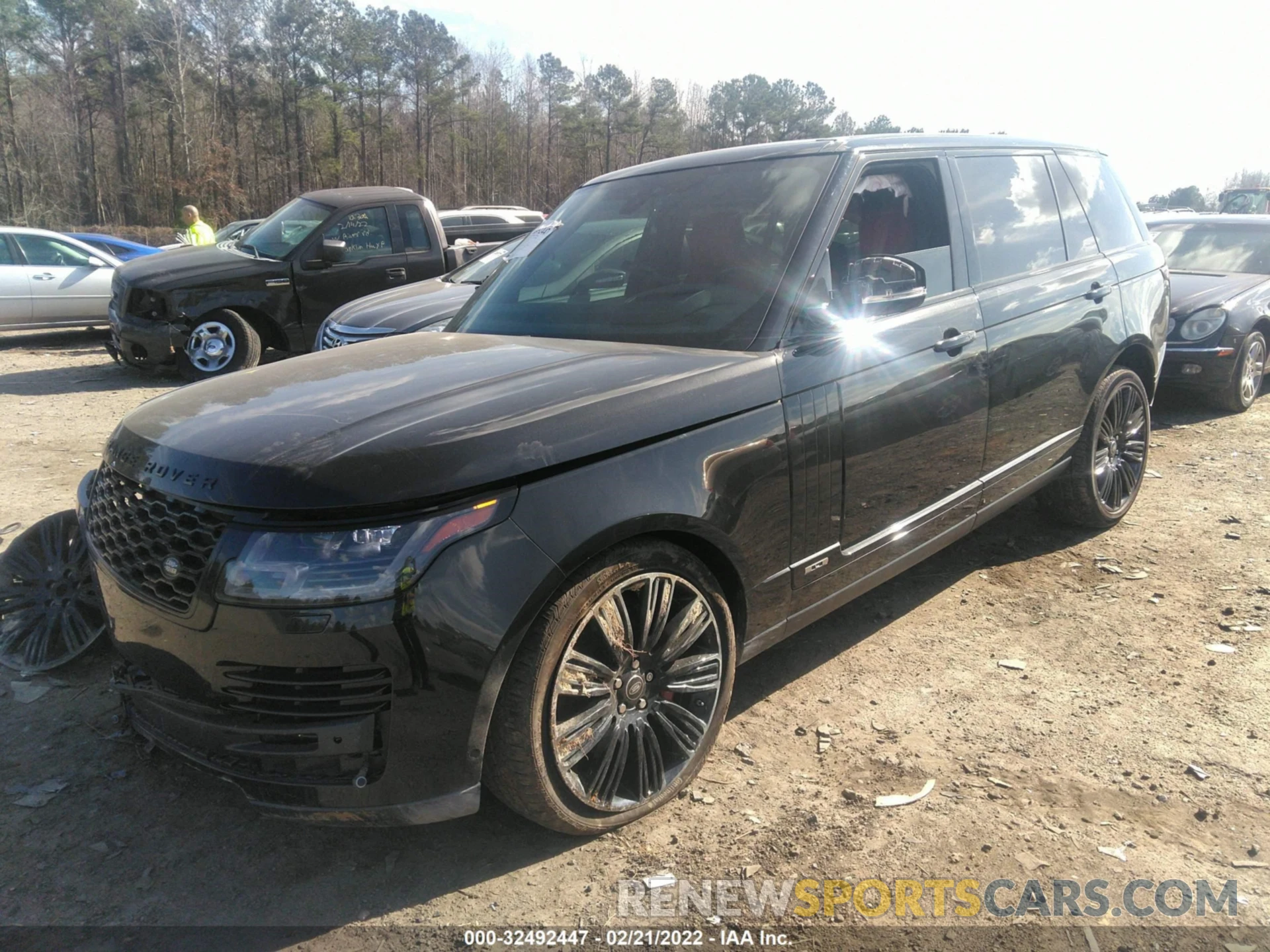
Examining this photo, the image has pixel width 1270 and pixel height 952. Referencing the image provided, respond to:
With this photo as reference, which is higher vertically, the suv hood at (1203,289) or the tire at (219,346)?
the suv hood at (1203,289)

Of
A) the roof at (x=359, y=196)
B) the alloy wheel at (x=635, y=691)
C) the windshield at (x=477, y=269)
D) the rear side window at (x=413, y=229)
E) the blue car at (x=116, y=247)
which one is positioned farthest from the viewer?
the blue car at (x=116, y=247)

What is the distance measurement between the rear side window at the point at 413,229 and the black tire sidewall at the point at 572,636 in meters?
8.66

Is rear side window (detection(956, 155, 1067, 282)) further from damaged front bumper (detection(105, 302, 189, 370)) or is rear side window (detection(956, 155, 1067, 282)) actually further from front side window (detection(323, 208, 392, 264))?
damaged front bumper (detection(105, 302, 189, 370))

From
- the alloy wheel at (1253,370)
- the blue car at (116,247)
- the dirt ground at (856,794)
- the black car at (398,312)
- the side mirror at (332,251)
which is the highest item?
the blue car at (116,247)

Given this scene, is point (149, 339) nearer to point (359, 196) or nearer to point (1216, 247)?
point (359, 196)

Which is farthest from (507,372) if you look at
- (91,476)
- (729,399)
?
(91,476)

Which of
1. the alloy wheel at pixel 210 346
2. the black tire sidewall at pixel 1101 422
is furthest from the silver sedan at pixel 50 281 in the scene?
the black tire sidewall at pixel 1101 422

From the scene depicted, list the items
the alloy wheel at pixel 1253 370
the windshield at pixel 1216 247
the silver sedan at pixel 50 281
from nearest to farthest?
the alloy wheel at pixel 1253 370, the windshield at pixel 1216 247, the silver sedan at pixel 50 281

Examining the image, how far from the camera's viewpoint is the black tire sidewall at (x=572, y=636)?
240cm

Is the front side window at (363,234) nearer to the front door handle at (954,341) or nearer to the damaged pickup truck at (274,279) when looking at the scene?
the damaged pickup truck at (274,279)

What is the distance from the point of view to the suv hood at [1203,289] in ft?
26.9

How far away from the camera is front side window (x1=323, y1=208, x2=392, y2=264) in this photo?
33.5 ft

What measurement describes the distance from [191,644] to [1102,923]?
242 centimetres

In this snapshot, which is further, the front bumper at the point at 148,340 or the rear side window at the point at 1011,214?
the front bumper at the point at 148,340
